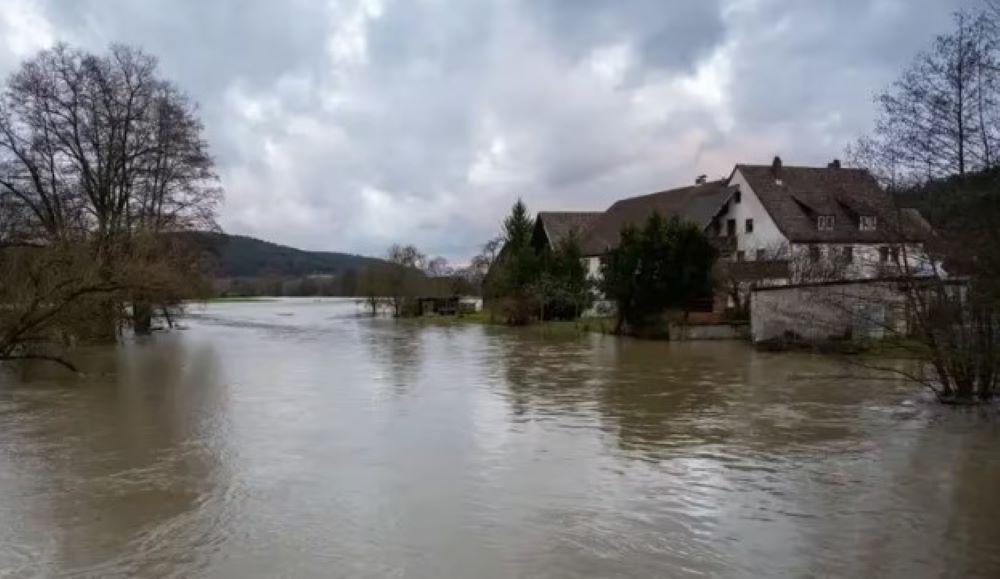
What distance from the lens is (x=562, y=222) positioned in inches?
2331

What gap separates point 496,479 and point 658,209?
43.8m

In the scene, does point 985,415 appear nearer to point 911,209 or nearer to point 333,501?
point 911,209

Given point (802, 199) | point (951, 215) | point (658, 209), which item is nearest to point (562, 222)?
point (658, 209)

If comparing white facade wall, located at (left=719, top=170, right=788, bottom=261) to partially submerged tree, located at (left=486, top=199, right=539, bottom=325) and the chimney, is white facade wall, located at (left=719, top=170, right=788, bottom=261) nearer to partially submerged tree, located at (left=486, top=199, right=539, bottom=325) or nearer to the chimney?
the chimney

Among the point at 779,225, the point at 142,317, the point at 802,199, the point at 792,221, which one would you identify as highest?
the point at 802,199

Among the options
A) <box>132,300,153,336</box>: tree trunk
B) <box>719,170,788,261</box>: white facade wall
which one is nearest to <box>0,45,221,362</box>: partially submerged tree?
<box>132,300,153,336</box>: tree trunk

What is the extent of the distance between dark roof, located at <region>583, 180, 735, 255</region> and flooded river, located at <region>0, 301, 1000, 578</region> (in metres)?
29.6

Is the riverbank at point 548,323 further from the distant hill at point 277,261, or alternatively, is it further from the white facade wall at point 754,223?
the distant hill at point 277,261

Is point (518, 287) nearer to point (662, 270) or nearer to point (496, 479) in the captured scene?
point (662, 270)

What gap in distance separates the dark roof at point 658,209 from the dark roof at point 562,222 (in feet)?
2.31

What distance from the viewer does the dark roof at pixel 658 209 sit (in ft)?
157

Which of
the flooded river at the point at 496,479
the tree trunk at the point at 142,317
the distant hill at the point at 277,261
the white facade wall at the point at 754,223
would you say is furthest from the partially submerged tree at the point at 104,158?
the distant hill at the point at 277,261

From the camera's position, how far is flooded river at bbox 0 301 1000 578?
7.01 metres

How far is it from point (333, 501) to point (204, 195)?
33.7 meters
